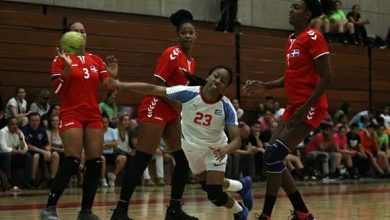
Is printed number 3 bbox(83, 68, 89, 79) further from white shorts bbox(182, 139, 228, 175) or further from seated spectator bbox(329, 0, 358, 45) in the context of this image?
seated spectator bbox(329, 0, 358, 45)

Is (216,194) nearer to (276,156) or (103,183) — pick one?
(276,156)

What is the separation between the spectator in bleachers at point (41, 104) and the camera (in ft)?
49.3

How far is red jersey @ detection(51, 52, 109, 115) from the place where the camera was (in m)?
7.29

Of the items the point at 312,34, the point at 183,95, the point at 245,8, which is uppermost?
the point at 245,8

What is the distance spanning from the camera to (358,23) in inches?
870

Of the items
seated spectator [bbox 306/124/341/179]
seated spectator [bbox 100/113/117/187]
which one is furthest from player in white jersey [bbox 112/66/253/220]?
seated spectator [bbox 306/124/341/179]

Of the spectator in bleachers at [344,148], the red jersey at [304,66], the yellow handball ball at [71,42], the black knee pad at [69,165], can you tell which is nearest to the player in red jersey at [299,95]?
the red jersey at [304,66]

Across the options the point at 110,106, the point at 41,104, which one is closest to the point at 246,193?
the point at 41,104

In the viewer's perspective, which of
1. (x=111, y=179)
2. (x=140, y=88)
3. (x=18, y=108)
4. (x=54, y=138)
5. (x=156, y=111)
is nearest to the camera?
(x=140, y=88)

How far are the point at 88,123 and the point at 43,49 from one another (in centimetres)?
928

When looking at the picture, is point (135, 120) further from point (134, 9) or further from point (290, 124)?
point (290, 124)

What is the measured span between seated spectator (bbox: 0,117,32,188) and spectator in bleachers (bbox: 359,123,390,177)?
955 cm

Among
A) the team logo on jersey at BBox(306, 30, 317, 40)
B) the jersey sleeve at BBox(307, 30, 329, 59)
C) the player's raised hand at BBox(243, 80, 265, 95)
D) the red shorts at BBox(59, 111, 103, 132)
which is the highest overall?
the team logo on jersey at BBox(306, 30, 317, 40)

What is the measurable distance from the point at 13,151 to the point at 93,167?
6889mm
